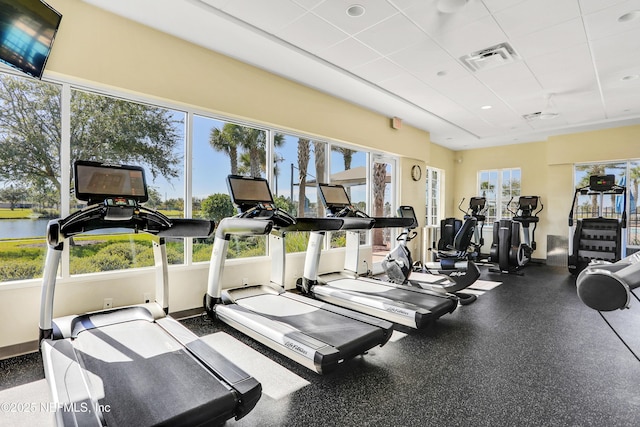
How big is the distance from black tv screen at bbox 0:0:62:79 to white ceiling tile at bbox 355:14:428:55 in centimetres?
279

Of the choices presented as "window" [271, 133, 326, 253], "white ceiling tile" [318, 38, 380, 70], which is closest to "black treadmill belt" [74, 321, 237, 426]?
"window" [271, 133, 326, 253]

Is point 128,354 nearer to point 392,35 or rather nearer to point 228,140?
point 228,140

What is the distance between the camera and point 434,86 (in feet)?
16.8

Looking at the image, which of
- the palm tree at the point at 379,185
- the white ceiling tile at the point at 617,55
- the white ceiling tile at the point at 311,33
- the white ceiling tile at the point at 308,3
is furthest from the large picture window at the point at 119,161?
the white ceiling tile at the point at 617,55

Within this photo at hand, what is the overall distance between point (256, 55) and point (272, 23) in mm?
776

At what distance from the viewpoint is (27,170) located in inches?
122

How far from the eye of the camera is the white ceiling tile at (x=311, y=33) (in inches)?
135

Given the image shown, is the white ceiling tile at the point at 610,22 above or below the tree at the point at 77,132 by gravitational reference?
above

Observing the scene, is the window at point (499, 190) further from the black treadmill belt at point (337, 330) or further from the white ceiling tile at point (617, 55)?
the black treadmill belt at point (337, 330)

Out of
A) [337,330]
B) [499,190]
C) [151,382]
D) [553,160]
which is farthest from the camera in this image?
[499,190]

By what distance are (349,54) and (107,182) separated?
3.09 meters

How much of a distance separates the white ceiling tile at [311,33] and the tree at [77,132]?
1726 millimetres

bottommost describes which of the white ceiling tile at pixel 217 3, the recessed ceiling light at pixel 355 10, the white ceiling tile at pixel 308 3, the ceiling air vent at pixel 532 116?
the ceiling air vent at pixel 532 116

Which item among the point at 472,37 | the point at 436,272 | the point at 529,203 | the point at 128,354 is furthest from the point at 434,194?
the point at 128,354
